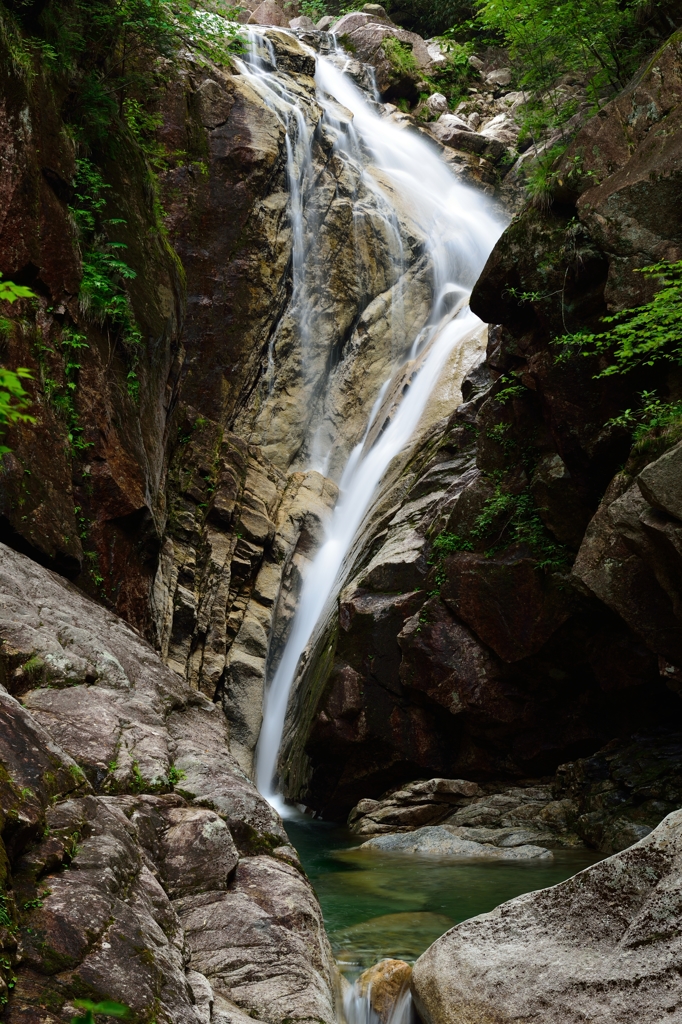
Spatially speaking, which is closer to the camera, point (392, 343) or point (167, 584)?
point (167, 584)

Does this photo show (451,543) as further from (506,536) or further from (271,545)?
(271,545)

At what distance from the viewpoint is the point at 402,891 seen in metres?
9.38

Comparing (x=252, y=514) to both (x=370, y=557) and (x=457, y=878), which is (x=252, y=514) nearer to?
(x=370, y=557)

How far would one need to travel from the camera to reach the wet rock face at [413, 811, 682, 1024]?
4637 mm

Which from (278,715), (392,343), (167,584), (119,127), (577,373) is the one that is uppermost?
(577,373)

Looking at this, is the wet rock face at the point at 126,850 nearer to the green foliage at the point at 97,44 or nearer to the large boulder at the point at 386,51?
the green foliage at the point at 97,44

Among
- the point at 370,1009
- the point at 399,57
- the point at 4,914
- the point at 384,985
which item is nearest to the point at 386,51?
the point at 399,57

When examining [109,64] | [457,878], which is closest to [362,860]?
[457,878]

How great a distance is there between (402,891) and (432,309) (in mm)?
18396

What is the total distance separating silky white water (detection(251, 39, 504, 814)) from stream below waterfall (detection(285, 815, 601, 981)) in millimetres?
5470

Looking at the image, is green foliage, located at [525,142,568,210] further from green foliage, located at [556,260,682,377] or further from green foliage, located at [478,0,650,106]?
green foliage, located at [556,260,682,377]

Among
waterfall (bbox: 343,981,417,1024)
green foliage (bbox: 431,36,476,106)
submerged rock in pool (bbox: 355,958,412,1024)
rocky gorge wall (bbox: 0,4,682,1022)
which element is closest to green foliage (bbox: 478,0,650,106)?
rocky gorge wall (bbox: 0,4,682,1022)

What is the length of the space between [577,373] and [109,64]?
27.6 feet

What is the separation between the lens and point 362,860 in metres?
11.2
